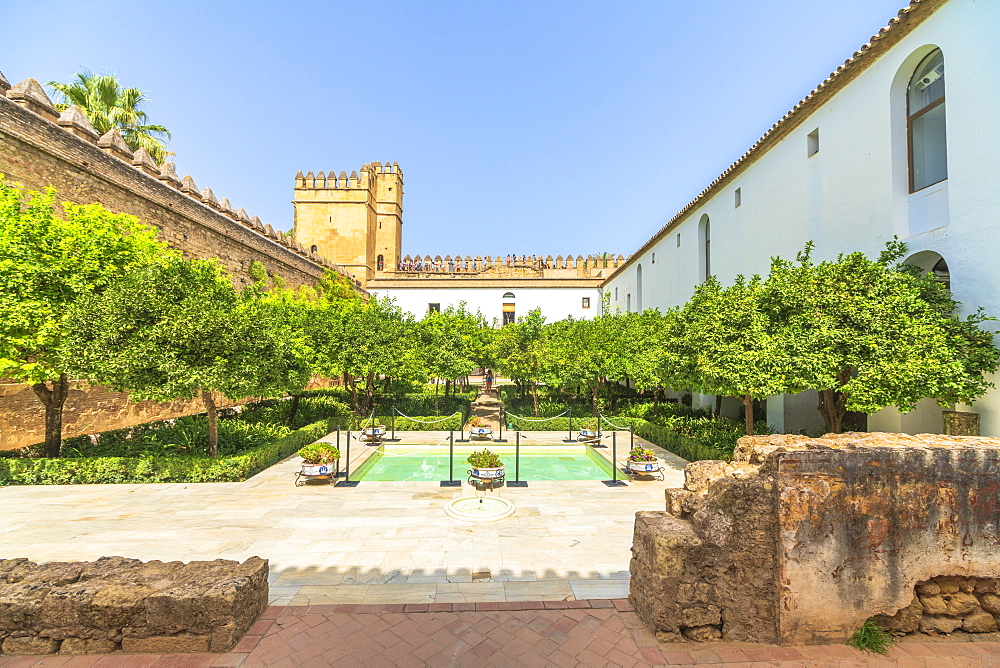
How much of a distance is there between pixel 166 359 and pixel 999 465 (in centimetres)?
1295

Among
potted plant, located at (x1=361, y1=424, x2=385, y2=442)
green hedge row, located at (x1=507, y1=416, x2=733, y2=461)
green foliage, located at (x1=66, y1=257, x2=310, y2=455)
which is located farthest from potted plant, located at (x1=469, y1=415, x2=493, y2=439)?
green foliage, located at (x1=66, y1=257, x2=310, y2=455)

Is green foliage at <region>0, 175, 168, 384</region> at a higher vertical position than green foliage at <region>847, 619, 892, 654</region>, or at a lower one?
higher

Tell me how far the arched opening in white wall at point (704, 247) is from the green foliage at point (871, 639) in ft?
58.1

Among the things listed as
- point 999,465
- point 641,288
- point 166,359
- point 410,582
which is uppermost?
point 641,288

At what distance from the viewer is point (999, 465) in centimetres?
399

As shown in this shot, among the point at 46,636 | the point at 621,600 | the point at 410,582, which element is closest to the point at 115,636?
the point at 46,636

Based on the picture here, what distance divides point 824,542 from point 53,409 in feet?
50.5

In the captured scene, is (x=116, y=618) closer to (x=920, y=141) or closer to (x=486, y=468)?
(x=486, y=468)

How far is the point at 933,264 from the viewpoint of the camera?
10.4 meters

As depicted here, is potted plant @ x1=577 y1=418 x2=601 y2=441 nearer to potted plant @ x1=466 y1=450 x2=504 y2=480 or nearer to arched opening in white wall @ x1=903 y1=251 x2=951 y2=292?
potted plant @ x1=466 y1=450 x2=504 y2=480

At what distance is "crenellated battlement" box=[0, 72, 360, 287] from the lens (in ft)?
44.1

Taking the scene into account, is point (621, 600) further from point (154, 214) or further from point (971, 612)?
point (154, 214)

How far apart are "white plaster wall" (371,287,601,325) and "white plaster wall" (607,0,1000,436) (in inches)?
1005

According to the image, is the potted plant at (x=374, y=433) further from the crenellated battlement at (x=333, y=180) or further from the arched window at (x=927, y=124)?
the crenellated battlement at (x=333, y=180)
